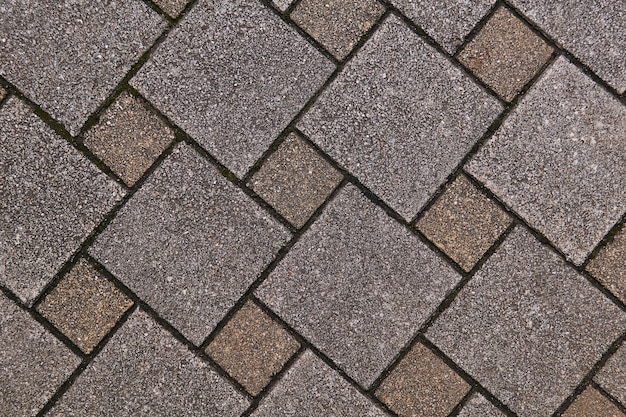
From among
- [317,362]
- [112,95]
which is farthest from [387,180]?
[112,95]

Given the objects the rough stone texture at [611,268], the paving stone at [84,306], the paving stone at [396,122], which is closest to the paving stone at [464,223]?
the paving stone at [396,122]

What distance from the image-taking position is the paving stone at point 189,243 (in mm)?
2012

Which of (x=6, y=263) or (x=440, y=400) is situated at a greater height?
Result: (x=440, y=400)

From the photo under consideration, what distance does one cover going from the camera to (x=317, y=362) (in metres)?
2.02

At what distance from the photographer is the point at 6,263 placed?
201 cm

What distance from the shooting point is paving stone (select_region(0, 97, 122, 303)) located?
2.01 metres

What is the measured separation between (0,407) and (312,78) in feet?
5.16

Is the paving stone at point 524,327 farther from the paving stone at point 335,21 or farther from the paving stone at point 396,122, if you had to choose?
the paving stone at point 335,21

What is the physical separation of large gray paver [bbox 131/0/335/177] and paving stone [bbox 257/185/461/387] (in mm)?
369

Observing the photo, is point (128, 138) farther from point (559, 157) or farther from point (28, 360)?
point (559, 157)

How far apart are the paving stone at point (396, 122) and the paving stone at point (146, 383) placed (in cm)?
87

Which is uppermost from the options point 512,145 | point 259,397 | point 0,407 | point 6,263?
point 512,145

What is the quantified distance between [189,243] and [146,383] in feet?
1.66

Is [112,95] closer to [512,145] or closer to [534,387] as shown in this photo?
[512,145]
